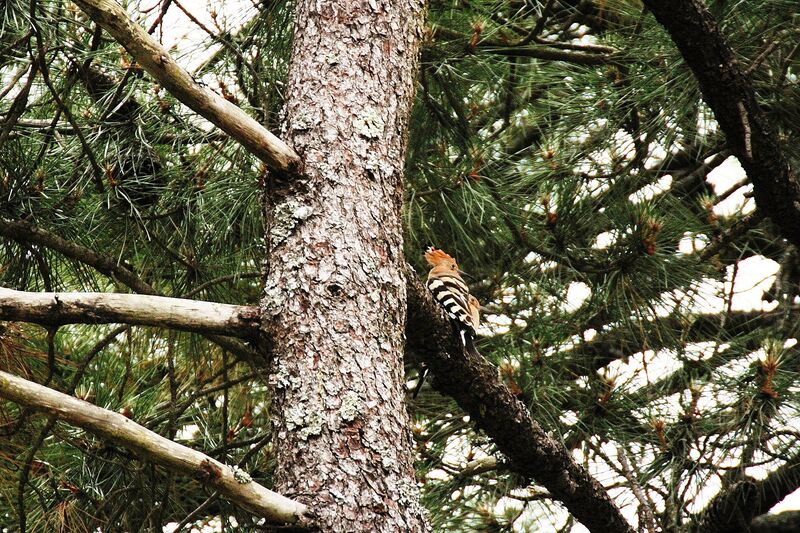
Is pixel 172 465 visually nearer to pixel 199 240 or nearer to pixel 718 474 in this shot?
pixel 199 240

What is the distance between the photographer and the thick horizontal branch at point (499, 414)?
7.07 feet

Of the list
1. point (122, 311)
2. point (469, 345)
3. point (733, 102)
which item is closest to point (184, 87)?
point (122, 311)

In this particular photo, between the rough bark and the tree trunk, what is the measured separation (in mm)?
775

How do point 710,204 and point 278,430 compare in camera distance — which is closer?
point 278,430

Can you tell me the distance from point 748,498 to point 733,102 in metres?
1.12

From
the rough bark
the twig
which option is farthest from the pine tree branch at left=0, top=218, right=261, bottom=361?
the rough bark

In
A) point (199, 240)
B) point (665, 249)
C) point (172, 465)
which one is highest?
point (199, 240)

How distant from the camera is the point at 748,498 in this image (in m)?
2.67

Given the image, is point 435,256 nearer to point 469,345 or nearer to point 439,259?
point 439,259

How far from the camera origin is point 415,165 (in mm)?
3203

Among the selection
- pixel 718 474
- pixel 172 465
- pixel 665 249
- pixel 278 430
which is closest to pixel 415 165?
pixel 665 249

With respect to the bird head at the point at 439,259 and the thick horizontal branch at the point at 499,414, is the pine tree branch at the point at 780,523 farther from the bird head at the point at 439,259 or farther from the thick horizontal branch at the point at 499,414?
the bird head at the point at 439,259

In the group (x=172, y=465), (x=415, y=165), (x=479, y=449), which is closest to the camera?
(x=172, y=465)

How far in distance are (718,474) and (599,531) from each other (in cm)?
51
